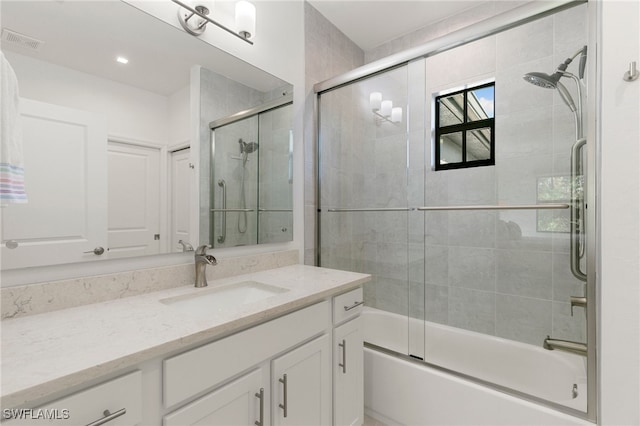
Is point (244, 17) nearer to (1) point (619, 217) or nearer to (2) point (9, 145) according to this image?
(2) point (9, 145)

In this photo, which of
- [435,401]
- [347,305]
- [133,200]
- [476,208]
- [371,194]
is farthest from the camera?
[371,194]

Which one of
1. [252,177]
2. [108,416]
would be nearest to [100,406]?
[108,416]

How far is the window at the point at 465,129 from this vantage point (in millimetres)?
2076

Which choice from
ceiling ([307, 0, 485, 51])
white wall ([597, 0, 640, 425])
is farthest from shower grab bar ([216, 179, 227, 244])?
white wall ([597, 0, 640, 425])

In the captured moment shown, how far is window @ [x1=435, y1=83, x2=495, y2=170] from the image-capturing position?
2.08 m

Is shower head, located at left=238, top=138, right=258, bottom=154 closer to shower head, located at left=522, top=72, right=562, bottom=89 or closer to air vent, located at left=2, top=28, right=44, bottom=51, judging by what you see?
air vent, located at left=2, top=28, right=44, bottom=51

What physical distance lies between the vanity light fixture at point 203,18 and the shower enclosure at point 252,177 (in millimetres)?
399

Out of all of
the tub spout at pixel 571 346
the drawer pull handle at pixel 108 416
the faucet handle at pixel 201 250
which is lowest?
the tub spout at pixel 571 346

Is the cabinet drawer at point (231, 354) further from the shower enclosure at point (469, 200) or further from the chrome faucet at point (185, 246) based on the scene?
the shower enclosure at point (469, 200)

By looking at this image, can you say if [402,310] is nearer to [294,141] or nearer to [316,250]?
[316,250]

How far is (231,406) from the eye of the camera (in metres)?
0.94

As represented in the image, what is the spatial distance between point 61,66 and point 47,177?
40 centimetres

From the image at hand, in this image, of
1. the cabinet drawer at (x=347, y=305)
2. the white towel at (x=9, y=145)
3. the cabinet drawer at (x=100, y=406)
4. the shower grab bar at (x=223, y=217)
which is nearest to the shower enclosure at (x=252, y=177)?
the shower grab bar at (x=223, y=217)

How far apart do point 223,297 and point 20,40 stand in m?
1.16
